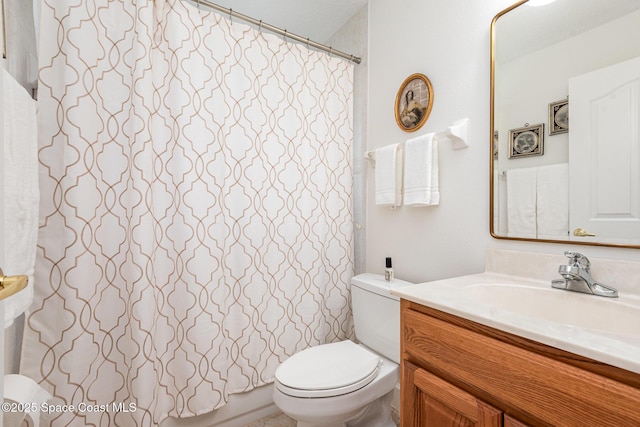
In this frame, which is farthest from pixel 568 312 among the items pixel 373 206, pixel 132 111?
pixel 132 111

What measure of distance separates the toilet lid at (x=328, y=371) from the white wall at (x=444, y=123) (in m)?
0.47

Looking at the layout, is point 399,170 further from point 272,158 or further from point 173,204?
point 173,204

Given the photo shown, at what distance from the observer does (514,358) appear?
0.63m

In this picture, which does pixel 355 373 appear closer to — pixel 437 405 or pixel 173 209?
pixel 437 405

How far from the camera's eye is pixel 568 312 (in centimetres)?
86

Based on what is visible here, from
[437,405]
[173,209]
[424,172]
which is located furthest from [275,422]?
[424,172]

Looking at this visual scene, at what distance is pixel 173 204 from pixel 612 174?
5.30 feet

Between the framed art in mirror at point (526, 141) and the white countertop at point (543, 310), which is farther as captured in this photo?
the framed art in mirror at point (526, 141)

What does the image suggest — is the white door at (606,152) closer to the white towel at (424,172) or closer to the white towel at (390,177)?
the white towel at (424,172)

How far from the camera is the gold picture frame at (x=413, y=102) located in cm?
142

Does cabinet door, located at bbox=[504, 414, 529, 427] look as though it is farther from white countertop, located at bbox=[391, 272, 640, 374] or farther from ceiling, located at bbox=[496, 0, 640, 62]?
ceiling, located at bbox=[496, 0, 640, 62]

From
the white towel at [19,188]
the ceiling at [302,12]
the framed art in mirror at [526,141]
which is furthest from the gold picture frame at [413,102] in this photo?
the white towel at [19,188]

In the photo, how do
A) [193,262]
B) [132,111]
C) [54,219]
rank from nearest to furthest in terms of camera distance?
[54,219] < [132,111] < [193,262]

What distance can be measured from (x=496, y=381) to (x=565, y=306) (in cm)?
41
